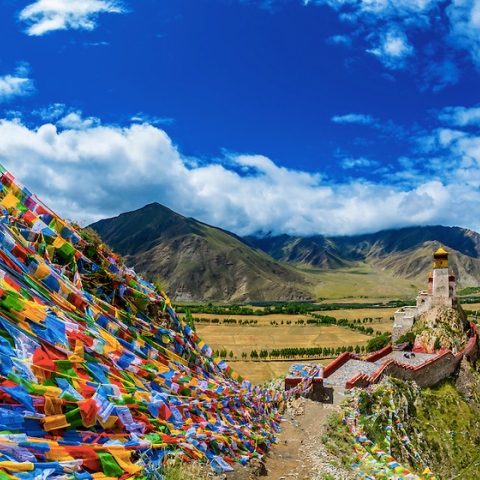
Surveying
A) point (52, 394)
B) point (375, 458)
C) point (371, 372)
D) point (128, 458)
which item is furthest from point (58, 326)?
point (371, 372)

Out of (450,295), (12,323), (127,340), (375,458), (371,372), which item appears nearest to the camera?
(12,323)

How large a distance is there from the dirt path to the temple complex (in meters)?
21.8

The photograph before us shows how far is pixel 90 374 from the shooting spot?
556 centimetres

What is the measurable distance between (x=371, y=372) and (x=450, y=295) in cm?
1554

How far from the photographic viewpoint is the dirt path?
7117 millimetres

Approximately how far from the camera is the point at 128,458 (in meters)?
4.72

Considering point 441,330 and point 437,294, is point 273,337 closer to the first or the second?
point 437,294

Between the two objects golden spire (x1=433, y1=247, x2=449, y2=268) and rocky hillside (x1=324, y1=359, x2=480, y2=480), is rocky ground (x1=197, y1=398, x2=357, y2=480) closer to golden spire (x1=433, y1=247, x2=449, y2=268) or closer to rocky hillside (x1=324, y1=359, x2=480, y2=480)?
rocky hillside (x1=324, y1=359, x2=480, y2=480)

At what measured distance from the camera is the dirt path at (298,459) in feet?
23.4

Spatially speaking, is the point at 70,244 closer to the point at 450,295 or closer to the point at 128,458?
the point at 128,458

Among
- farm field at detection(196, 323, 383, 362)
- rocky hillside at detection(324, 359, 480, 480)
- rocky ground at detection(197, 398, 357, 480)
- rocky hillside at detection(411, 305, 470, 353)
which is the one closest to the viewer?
rocky ground at detection(197, 398, 357, 480)

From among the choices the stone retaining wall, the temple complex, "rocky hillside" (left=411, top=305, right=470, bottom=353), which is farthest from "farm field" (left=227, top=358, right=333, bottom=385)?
the stone retaining wall

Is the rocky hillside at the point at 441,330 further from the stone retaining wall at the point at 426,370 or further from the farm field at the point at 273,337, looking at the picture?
the farm field at the point at 273,337

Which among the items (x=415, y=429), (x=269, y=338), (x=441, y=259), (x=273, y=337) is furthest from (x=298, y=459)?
(x=273, y=337)
